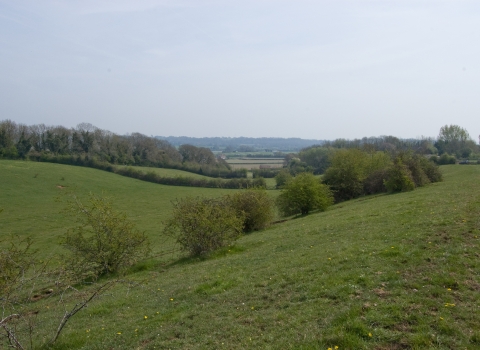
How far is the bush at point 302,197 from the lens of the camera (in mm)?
43844

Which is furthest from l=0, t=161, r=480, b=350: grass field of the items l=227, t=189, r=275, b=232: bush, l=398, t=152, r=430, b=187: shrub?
l=398, t=152, r=430, b=187: shrub

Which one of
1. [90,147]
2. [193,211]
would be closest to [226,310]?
[193,211]

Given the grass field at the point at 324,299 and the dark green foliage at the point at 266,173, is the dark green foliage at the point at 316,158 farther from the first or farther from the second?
the grass field at the point at 324,299

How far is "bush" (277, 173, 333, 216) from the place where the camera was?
144ft

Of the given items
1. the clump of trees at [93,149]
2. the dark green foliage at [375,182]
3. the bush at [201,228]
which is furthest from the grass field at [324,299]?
the clump of trees at [93,149]

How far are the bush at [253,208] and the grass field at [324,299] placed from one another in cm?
1476

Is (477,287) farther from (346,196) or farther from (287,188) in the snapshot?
(346,196)

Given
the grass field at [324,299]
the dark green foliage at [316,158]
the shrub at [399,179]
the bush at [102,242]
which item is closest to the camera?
the grass field at [324,299]

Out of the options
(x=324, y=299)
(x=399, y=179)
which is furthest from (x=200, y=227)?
(x=399, y=179)

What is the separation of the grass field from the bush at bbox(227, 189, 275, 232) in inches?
581

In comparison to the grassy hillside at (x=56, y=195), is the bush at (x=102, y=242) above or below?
above

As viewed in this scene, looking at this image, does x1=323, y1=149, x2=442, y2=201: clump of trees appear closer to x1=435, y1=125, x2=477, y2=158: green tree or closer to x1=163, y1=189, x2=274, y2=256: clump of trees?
x1=163, y1=189, x2=274, y2=256: clump of trees

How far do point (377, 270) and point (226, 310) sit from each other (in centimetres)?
501

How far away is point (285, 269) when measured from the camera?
14000mm
